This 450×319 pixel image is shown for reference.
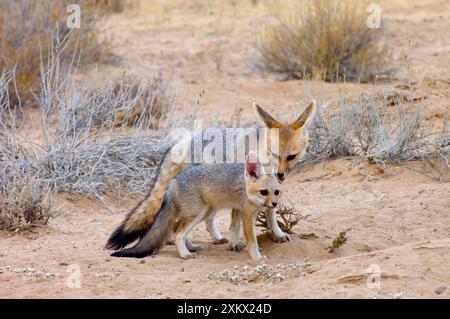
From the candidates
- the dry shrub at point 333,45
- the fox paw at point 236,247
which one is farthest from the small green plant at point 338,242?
the dry shrub at point 333,45

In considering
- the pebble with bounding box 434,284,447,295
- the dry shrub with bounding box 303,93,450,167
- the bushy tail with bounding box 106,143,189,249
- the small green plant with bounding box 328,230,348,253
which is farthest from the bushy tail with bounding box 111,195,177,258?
the dry shrub with bounding box 303,93,450,167

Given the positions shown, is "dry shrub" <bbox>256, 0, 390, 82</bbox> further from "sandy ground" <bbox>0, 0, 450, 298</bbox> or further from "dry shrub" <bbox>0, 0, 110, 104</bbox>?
"dry shrub" <bbox>0, 0, 110, 104</bbox>

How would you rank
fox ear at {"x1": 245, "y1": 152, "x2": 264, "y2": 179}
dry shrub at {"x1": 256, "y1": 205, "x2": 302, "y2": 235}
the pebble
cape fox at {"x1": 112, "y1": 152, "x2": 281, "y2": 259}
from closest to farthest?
1. the pebble
2. fox ear at {"x1": 245, "y1": 152, "x2": 264, "y2": 179}
3. cape fox at {"x1": 112, "y1": 152, "x2": 281, "y2": 259}
4. dry shrub at {"x1": 256, "y1": 205, "x2": 302, "y2": 235}

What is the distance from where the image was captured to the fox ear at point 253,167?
20.2 feet

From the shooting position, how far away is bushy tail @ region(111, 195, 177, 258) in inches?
251

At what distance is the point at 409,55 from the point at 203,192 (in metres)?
9.57

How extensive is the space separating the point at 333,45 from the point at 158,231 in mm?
7724

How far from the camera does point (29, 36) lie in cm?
1223

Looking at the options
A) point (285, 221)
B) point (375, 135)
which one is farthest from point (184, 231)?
point (375, 135)

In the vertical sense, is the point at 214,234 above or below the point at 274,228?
below

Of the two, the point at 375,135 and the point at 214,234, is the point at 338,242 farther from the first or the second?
the point at 375,135

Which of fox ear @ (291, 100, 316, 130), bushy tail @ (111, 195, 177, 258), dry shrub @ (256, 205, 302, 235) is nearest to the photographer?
bushy tail @ (111, 195, 177, 258)
